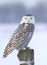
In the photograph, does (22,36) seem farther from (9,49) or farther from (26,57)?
(26,57)

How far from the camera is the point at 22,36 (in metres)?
2.30

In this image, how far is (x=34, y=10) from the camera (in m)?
4.04

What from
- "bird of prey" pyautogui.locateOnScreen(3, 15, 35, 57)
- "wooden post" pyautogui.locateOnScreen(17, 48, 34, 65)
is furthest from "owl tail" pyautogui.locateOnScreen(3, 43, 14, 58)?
"wooden post" pyautogui.locateOnScreen(17, 48, 34, 65)

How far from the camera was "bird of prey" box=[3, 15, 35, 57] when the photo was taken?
2.15 metres

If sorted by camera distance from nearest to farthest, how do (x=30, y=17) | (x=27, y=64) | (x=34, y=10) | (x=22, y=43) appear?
1. (x=27, y=64)
2. (x=22, y=43)
3. (x=30, y=17)
4. (x=34, y=10)

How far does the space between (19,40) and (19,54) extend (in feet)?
1.99

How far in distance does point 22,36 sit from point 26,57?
2.20 ft

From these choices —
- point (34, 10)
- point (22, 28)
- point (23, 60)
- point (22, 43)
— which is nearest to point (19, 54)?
point (23, 60)

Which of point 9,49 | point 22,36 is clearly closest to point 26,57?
point 9,49

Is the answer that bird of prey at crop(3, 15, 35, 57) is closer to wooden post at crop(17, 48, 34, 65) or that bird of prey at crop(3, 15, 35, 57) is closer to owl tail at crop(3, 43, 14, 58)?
owl tail at crop(3, 43, 14, 58)

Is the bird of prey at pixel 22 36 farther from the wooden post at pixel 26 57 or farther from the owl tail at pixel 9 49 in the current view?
the wooden post at pixel 26 57

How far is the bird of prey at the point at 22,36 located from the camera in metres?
2.15

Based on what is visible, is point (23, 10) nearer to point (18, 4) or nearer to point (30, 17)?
point (18, 4)

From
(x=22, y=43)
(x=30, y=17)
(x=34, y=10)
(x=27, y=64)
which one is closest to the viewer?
(x=27, y=64)
